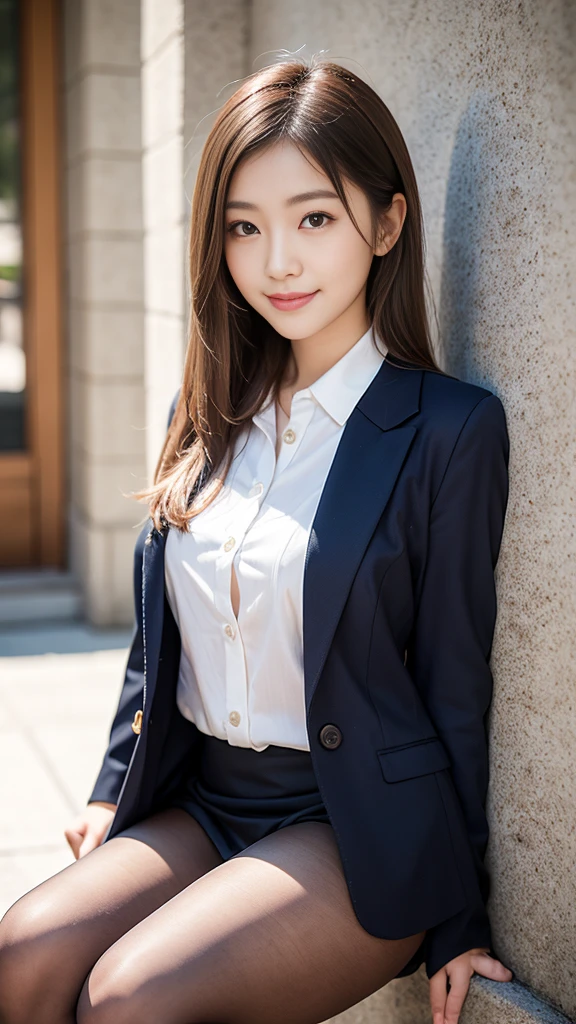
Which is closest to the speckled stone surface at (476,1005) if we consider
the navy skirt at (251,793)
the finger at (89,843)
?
the navy skirt at (251,793)

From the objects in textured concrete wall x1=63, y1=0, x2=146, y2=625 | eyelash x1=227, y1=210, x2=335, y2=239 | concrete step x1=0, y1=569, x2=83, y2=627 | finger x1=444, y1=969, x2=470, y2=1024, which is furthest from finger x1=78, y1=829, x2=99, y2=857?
concrete step x1=0, y1=569, x2=83, y2=627

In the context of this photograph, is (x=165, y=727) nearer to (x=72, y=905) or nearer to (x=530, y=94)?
(x=72, y=905)

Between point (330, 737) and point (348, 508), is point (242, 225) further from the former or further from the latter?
point (330, 737)

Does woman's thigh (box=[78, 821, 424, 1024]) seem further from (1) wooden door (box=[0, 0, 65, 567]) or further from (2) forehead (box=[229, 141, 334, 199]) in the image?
(1) wooden door (box=[0, 0, 65, 567])

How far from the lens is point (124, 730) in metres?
2.08

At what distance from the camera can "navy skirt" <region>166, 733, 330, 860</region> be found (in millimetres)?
1783

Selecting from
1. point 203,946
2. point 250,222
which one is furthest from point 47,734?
point 250,222

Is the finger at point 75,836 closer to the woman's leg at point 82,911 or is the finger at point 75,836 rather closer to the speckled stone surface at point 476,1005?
the woman's leg at point 82,911

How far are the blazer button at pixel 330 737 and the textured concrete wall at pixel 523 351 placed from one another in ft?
0.97

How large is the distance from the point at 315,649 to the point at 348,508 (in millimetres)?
216

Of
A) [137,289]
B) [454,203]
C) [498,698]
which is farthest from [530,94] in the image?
[137,289]

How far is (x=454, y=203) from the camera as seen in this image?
1.90m

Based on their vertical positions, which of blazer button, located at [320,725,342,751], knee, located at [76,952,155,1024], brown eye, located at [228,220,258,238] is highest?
brown eye, located at [228,220,258,238]

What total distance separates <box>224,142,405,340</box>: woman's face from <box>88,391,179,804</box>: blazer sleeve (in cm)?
52
